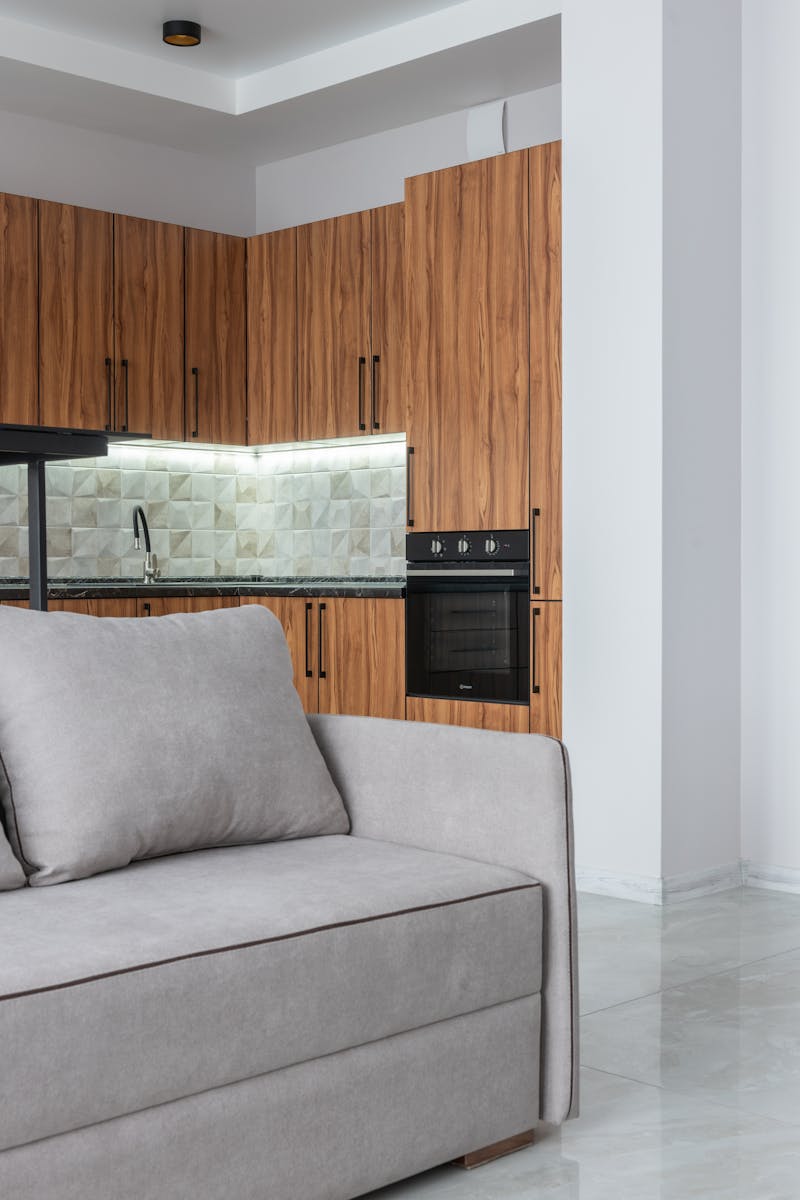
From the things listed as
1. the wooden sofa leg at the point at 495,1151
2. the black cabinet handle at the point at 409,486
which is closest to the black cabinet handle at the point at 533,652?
the black cabinet handle at the point at 409,486

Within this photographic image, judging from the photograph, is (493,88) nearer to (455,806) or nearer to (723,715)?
(723,715)

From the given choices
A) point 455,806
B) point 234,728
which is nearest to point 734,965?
point 455,806

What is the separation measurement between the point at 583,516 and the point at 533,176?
1.16 meters

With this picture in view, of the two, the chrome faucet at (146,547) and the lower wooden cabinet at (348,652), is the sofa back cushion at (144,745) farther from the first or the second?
the chrome faucet at (146,547)

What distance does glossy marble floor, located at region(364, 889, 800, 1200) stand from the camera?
2225 mm

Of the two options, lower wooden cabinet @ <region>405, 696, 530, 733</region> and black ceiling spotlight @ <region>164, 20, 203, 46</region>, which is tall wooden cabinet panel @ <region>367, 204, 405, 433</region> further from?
lower wooden cabinet @ <region>405, 696, 530, 733</region>

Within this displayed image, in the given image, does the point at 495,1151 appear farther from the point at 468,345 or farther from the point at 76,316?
the point at 76,316

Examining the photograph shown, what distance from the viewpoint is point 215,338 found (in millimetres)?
6004

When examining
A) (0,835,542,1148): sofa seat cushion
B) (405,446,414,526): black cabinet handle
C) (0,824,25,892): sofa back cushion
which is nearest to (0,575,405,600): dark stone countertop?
(405,446,414,526): black cabinet handle

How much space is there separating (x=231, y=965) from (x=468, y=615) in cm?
307

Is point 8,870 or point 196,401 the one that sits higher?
point 196,401

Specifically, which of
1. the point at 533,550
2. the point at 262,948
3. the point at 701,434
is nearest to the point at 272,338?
the point at 533,550

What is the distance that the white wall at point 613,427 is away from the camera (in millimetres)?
4121

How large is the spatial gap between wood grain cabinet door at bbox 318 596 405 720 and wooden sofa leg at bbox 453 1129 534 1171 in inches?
114
